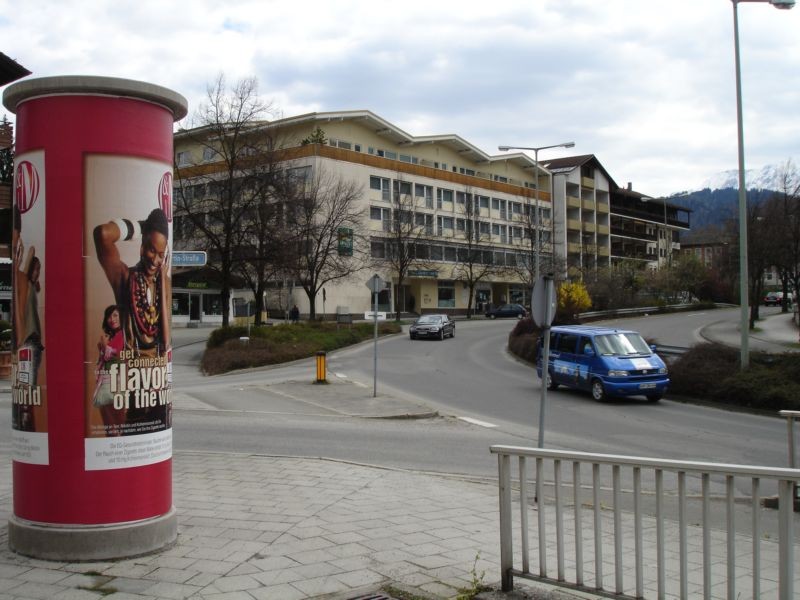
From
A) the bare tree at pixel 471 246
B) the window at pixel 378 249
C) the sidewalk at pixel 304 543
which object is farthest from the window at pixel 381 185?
the sidewalk at pixel 304 543

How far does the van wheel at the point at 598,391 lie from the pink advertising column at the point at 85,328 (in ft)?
49.5

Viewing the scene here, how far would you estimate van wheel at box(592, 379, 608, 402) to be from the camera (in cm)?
1930

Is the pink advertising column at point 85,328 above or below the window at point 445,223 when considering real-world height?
below

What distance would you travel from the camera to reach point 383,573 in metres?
5.37

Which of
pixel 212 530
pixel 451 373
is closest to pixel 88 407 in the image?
pixel 212 530

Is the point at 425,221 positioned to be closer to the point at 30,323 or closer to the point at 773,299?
the point at 773,299

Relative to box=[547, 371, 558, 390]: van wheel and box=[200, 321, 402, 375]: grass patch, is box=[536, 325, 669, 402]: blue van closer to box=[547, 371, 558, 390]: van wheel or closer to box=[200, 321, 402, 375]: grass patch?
box=[547, 371, 558, 390]: van wheel

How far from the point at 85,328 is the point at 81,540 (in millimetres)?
1519

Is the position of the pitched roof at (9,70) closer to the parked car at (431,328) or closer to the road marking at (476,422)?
the road marking at (476,422)

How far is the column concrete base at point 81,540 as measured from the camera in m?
5.47

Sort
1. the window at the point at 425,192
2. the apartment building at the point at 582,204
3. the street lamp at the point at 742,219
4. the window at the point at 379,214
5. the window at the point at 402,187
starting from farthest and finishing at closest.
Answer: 1. the apartment building at the point at 582,204
2. the window at the point at 425,192
3. the window at the point at 402,187
4. the window at the point at 379,214
5. the street lamp at the point at 742,219

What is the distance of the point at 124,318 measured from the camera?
5684 millimetres

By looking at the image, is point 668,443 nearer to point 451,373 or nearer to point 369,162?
point 451,373

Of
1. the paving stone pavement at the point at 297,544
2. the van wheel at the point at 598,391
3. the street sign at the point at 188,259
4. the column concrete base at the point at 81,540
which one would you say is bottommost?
the van wheel at the point at 598,391
